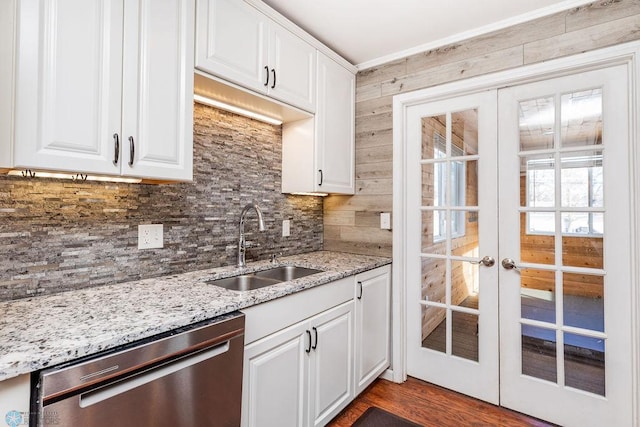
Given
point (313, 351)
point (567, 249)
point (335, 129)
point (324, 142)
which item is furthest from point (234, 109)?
point (567, 249)

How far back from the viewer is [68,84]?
1.14 m

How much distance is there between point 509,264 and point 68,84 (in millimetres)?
2426

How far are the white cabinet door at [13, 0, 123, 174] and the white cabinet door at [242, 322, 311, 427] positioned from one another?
3.17 ft

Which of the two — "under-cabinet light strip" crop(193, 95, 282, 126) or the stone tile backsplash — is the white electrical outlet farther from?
"under-cabinet light strip" crop(193, 95, 282, 126)

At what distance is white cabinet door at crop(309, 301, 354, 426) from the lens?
68.3 inches

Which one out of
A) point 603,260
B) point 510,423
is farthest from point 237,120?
point 510,423

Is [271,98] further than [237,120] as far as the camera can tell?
No

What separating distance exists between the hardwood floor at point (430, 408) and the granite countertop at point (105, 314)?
1023mm

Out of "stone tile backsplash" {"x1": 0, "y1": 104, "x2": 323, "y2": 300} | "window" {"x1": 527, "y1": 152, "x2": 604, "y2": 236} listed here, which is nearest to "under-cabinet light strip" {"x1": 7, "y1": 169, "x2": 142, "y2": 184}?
"stone tile backsplash" {"x1": 0, "y1": 104, "x2": 323, "y2": 300}

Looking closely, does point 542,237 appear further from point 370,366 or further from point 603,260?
point 370,366

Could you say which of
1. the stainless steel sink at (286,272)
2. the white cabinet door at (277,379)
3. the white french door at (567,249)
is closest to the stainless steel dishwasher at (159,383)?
the white cabinet door at (277,379)

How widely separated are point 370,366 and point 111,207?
6.08ft

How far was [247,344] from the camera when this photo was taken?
1.38 metres

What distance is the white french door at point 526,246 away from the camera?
6.05 feet
